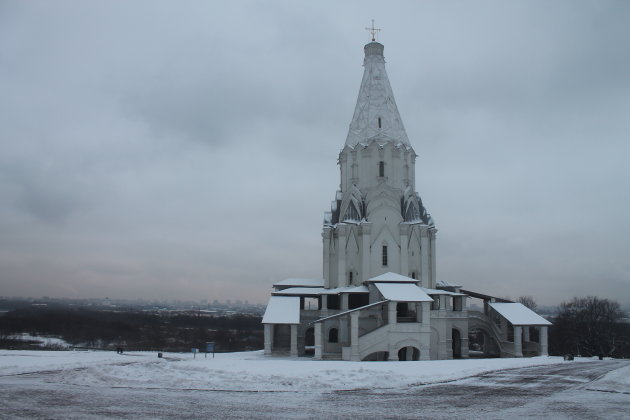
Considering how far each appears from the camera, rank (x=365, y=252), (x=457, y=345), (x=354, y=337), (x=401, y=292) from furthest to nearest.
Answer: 1. (x=365, y=252)
2. (x=457, y=345)
3. (x=401, y=292)
4. (x=354, y=337)

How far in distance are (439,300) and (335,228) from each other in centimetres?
1036

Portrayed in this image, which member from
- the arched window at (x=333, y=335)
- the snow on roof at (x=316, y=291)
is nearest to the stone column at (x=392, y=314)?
the snow on roof at (x=316, y=291)

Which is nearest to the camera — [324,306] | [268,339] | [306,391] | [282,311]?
[306,391]

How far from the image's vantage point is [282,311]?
120 ft

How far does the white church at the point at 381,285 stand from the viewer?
3425 centimetres

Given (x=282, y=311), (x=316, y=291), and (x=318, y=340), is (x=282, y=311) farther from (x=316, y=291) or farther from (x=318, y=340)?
(x=316, y=291)

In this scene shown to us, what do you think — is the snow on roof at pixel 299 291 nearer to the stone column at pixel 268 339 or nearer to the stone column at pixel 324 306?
the stone column at pixel 324 306

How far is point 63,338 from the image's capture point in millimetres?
70562

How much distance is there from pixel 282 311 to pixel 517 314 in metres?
16.4

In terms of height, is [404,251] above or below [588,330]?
above

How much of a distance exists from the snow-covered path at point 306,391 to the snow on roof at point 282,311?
11638 mm

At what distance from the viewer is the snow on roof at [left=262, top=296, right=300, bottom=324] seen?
35188mm

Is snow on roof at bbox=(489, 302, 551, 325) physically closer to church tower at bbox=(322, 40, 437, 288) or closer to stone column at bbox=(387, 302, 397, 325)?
church tower at bbox=(322, 40, 437, 288)

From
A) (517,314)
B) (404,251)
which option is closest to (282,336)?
(404,251)
